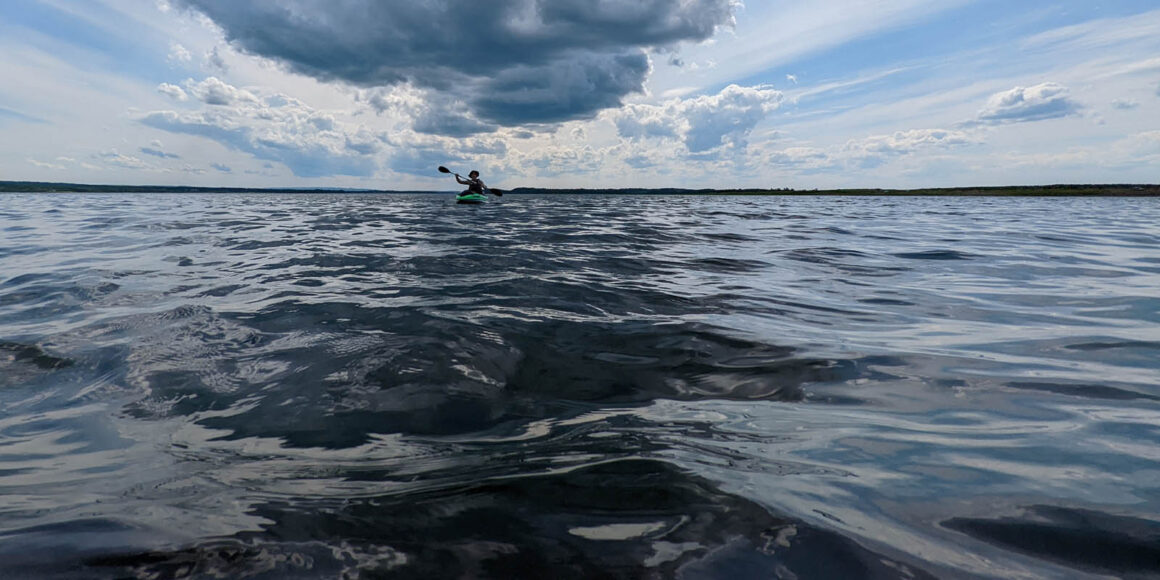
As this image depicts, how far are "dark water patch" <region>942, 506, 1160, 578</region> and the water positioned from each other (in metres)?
0.01

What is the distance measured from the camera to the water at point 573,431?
1861 mm

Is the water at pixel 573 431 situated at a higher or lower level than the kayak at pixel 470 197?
lower

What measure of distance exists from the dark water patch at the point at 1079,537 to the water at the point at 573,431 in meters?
0.01

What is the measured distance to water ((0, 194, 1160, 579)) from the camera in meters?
1.86

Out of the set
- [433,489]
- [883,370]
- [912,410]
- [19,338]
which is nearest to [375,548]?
[433,489]

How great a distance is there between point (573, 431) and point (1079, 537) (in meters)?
2.30

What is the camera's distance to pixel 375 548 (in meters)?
1.85

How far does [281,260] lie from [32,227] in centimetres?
1523

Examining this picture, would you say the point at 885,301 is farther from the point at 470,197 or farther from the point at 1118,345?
the point at 470,197

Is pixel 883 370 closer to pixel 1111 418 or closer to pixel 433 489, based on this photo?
pixel 1111 418

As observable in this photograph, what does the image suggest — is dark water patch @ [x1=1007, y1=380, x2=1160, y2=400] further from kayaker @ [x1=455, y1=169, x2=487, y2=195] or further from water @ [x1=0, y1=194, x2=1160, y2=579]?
kayaker @ [x1=455, y1=169, x2=487, y2=195]

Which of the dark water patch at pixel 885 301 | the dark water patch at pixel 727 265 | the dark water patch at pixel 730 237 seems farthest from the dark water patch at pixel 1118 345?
the dark water patch at pixel 730 237

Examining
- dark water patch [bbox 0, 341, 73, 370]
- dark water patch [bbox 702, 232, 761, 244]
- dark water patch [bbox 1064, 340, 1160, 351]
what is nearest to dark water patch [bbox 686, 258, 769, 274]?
dark water patch [bbox 702, 232, 761, 244]

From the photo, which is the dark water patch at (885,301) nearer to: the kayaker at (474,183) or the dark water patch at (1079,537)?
the dark water patch at (1079,537)
